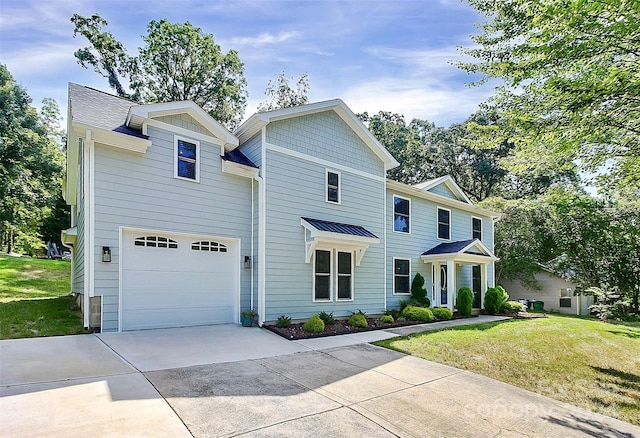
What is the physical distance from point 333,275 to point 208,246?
4.05 m

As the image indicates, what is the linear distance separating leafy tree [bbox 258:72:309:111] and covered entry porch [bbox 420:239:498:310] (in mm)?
15191

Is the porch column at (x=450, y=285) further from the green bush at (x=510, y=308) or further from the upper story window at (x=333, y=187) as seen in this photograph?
the upper story window at (x=333, y=187)

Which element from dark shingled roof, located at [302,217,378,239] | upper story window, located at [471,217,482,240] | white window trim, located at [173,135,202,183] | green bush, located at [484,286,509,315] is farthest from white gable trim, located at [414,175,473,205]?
white window trim, located at [173,135,202,183]

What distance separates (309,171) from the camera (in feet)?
38.4

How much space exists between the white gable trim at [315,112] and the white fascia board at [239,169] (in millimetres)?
1242

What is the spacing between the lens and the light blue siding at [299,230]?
1051 cm

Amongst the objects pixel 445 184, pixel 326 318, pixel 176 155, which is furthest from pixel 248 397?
pixel 445 184

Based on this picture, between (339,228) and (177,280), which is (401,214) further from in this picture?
(177,280)

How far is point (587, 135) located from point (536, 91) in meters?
1.20

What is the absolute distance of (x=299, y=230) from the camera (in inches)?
439

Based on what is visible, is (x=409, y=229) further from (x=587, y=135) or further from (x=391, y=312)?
(x=587, y=135)

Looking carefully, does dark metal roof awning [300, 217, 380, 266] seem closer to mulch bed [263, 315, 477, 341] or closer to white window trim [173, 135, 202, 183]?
mulch bed [263, 315, 477, 341]

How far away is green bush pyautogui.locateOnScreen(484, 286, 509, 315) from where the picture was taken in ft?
52.0

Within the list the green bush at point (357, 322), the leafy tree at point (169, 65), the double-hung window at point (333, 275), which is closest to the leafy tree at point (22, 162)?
the leafy tree at point (169, 65)
